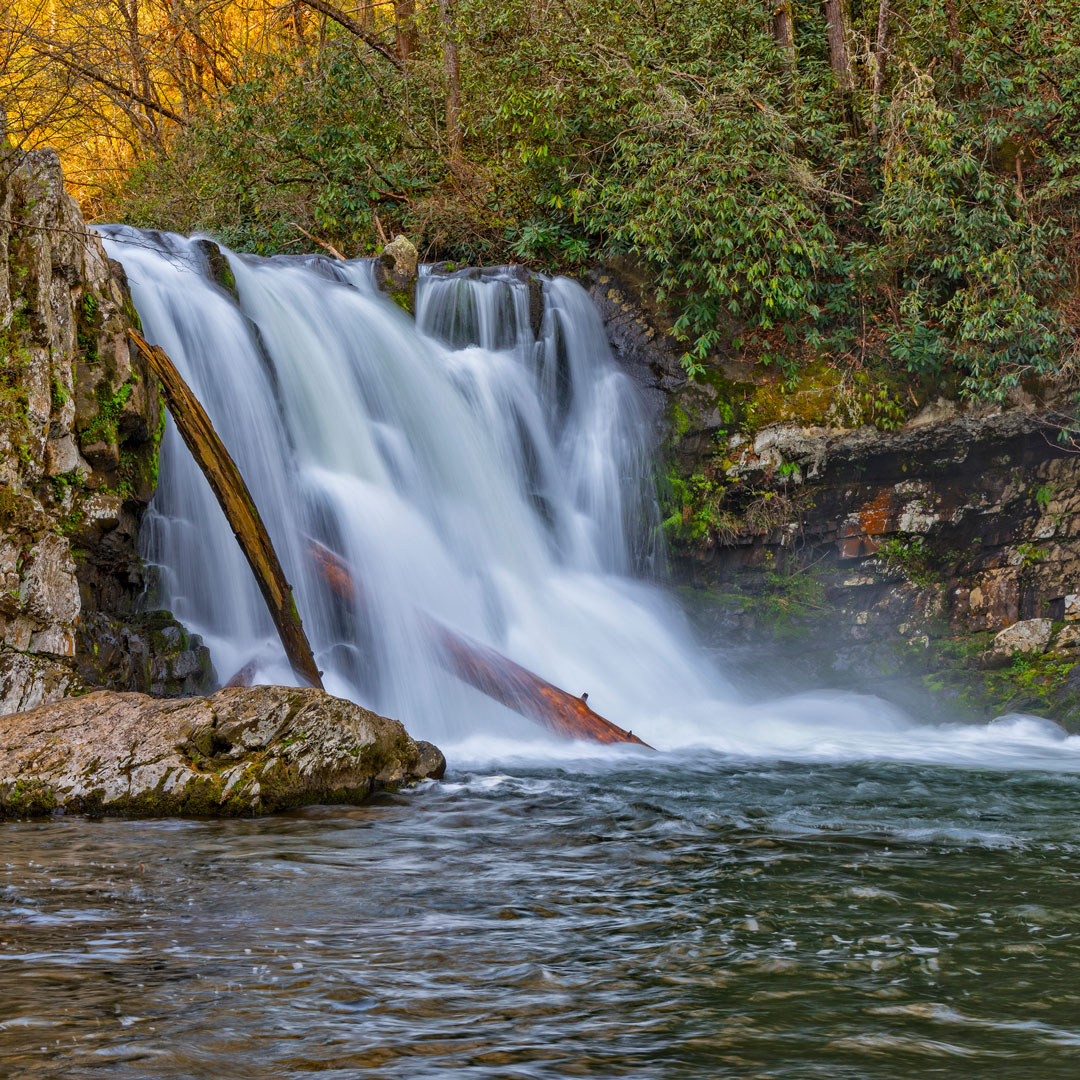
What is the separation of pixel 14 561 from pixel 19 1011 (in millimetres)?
4583

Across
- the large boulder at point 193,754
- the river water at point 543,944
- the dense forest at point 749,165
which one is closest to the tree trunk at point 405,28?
the dense forest at point 749,165

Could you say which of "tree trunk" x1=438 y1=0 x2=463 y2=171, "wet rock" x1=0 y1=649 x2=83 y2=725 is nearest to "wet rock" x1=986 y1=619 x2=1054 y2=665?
"wet rock" x1=0 y1=649 x2=83 y2=725

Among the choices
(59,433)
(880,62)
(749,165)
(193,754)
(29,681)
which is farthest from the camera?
(880,62)

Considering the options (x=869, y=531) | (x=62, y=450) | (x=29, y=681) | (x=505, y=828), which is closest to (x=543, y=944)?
(x=505, y=828)

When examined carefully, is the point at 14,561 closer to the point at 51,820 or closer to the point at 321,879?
the point at 51,820

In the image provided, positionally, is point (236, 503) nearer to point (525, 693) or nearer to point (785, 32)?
point (525, 693)

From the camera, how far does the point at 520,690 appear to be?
818 centimetres

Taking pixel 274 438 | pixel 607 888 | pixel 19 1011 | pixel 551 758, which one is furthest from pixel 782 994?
pixel 274 438

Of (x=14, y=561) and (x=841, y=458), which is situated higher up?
(x=841, y=458)

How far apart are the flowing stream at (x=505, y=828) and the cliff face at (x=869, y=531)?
631 millimetres

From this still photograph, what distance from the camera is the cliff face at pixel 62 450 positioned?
6.57 meters

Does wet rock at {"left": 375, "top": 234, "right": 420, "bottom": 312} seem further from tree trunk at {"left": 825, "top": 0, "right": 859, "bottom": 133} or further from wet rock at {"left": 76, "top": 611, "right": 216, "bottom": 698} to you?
tree trunk at {"left": 825, "top": 0, "right": 859, "bottom": 133}

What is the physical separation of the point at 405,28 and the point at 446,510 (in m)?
13.3

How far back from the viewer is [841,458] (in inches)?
476
